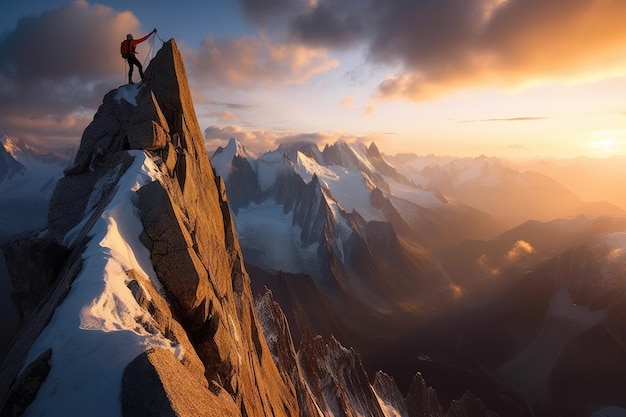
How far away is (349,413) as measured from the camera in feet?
167

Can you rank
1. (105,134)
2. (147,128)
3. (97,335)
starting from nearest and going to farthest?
(97,335)
(147,128)
(105,134)

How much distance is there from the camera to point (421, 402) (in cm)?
7381

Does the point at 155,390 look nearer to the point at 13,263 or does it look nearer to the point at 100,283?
the point at 100,283

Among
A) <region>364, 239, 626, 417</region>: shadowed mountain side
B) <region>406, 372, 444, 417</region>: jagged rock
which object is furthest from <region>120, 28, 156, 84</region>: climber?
<region>364, 239, 626, 417</region>: shadowed mountain side

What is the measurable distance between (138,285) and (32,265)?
9822mm

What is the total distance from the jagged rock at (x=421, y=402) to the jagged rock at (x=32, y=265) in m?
76.5

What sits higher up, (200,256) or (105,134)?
(105,134)

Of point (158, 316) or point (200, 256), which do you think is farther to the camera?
point (200, 256)

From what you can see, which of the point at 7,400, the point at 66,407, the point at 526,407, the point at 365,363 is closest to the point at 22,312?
the point at 7,400

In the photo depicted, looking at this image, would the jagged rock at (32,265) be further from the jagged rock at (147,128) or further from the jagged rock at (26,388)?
the jagged rock at (26,388)

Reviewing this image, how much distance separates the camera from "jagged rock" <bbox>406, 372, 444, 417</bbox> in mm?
72438

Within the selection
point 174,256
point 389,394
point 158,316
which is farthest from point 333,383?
point 158,316

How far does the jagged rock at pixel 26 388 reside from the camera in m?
8.30

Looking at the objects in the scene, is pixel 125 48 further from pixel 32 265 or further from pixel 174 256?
pixel 174 256
